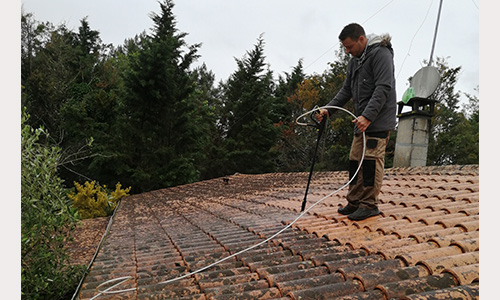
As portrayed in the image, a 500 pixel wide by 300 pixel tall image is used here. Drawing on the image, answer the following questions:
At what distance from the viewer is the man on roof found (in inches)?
104

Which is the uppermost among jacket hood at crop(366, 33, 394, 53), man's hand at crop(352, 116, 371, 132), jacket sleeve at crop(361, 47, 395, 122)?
jacket hood at crop(366, 33, 394, 53)

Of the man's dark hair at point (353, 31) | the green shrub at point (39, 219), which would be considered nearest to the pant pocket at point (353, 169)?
the man's dark hair at point (353, 31)

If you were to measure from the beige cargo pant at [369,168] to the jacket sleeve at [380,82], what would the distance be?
0.26 meters

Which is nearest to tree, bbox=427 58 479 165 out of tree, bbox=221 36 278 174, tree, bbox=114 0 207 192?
tree, bbox=221 36 278 174

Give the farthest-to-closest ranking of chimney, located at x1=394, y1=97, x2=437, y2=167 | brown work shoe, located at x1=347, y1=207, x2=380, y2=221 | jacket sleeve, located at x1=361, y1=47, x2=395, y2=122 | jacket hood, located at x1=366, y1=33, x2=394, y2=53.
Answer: chimney, located at x1=394, y1=97, x2=437, y2=167 → brown work shoe, located at x1=347, y1=207, x2=380, y2=221 → jacket hood, located at x1=366, y1=33, x2=394, y2=53 → jacket sleeve, located at x1=361, y1=47, x2=395, y2=122

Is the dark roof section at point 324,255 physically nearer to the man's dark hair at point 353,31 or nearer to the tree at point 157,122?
the man's dark hair at point 353,31

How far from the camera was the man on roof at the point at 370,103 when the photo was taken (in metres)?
2.63

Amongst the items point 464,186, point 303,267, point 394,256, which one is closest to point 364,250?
point 394,256

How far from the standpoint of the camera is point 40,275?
9.57 feet

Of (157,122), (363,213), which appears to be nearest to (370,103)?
(363,213)

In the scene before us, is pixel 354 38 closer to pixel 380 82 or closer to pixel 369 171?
pixel 380 82

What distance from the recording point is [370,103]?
262cm

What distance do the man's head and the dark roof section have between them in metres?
1.56

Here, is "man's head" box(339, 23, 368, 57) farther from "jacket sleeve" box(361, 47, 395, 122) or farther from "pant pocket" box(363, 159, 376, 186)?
"pant pocket" box(363, 159, 376, 186)
